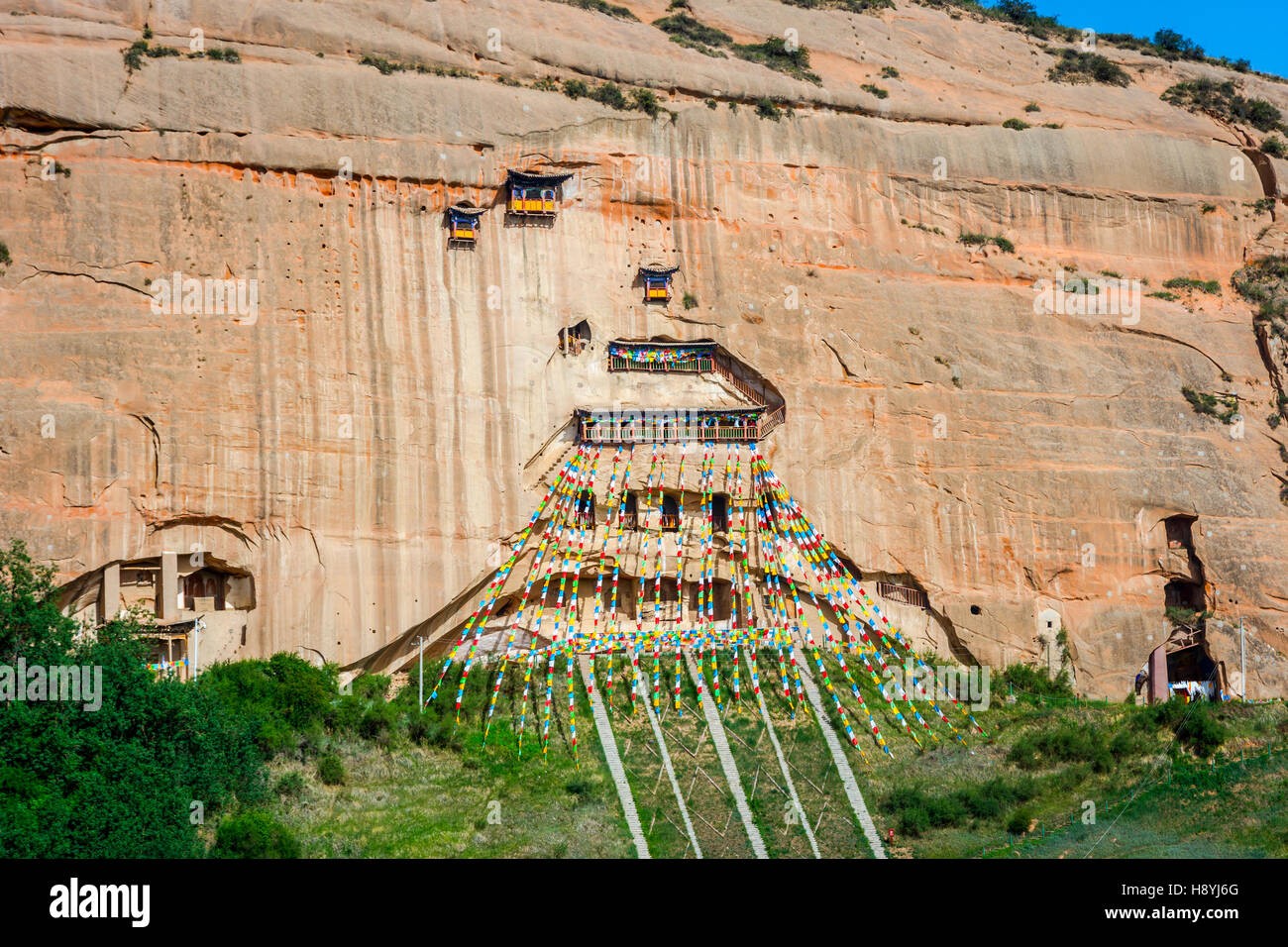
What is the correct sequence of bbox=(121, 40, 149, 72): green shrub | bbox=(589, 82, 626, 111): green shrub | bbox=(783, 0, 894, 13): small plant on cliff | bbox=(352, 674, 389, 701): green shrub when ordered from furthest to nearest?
bbox=(783, 0, 894, 13): small plant on cliff, bbox=(589, 82, 626, 111): green shrub, bbox=(121, 40, 149, 72): green shrub, bbox=(352, 674, 389, 701): green shrub

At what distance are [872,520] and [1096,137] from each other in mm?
14281

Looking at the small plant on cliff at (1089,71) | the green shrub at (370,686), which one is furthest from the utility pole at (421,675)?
the small plant on cliff at (1089,71)

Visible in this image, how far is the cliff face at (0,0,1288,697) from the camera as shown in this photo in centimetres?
3253

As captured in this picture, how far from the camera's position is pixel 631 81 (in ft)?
132

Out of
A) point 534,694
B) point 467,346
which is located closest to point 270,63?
point 467,346

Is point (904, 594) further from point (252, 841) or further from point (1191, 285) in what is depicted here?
point (252, 841)

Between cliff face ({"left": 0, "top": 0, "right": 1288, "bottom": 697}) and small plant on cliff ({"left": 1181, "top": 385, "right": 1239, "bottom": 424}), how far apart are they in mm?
495

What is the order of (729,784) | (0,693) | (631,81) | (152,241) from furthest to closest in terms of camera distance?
(631,81), (152,241), (729,784), (0,693)

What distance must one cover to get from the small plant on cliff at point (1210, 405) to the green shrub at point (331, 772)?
24.6 meters

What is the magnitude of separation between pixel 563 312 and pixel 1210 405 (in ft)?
58.6

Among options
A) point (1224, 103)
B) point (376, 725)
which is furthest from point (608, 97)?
point (1224, 103)

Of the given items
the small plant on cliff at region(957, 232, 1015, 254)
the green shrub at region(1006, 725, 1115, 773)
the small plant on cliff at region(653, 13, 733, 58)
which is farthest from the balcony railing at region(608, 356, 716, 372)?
the green shrub at region(1006, 725, 1115, 773)

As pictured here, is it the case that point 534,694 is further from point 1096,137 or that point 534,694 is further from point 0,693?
point 1096,137

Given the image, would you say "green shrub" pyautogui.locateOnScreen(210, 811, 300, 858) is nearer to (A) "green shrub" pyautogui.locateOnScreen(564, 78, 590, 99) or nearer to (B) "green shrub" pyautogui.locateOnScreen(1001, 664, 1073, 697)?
(B) "green shrub" pyautogui.locateOnScreen(1001, 664, 1073, 697)
